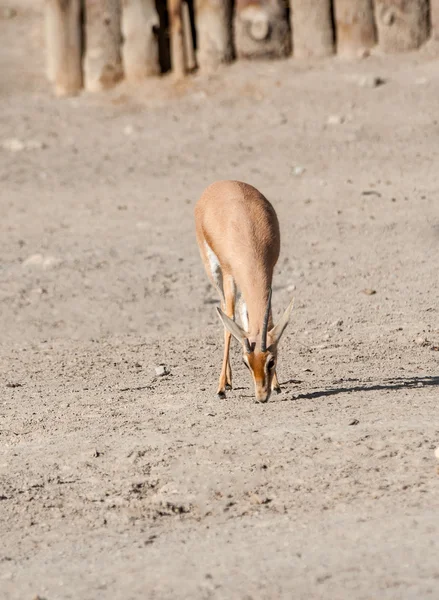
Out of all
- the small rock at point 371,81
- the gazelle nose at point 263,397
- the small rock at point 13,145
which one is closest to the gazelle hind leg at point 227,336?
the gazelle nose at point 263,397

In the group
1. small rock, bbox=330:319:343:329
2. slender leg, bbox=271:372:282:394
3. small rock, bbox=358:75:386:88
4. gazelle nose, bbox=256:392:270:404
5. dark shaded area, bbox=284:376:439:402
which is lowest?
small rock, bbox=330:319:343:329

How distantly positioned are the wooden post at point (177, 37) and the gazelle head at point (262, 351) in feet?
32.6

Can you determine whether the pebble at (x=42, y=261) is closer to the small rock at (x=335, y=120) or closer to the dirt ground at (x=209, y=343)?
the dirt ground at (x=209, y=343)

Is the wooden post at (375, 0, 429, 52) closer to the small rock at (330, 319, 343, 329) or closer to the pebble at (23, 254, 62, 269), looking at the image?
the pebble at (23, 254, 62, 269)

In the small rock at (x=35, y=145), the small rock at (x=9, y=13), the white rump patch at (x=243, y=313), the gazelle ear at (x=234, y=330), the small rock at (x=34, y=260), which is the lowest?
the small rock at (x=34, y=260)

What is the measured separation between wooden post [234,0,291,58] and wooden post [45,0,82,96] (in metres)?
2.43

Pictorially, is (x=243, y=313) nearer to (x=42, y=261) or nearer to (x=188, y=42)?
(x=42, y=261)

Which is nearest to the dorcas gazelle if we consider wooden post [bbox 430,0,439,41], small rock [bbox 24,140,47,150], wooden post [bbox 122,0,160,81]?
small rock [bbox 24,140,47,150]

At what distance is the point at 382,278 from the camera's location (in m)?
11.4

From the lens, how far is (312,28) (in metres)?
16.2

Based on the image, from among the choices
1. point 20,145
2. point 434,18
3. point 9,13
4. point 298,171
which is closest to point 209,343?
point 298,171

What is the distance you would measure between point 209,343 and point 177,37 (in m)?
7.79

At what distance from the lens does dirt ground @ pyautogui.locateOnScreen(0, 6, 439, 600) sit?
204 inches

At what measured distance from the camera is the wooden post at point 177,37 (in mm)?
16234
